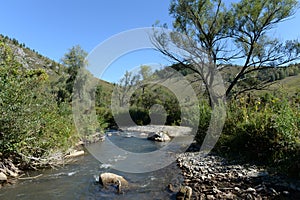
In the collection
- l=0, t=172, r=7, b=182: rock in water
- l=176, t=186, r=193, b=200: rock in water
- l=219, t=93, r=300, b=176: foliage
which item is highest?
l=219, t=93, r=300, b=176: foliage

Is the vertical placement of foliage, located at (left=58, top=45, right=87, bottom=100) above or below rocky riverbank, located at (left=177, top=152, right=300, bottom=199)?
above

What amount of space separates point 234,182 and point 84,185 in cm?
412

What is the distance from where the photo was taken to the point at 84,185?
5.92 m

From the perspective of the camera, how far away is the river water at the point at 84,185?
514 centimetres

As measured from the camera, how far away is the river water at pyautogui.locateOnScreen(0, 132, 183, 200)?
16.9 ft

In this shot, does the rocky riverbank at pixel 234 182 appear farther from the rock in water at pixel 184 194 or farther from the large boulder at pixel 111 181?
the large boulder at pixel 111 181

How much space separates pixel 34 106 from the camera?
6473 millimetres

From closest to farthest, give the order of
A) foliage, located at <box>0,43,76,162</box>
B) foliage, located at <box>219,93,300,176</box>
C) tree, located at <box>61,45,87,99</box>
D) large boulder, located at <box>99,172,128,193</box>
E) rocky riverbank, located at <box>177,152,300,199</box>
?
rocky riverbank, located at <box>177,152,300,199</box> < foliage, located at <box>219,93,300,176</box> < foliage, located at <box>0,43,76,162</box> < large boulder, located at <box>99,172,128,193</box> < tree, located at <box>61,45,87,99</box>

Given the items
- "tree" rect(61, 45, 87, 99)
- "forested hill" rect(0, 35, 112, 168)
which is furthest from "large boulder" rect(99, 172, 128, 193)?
"tree" rect(61, 45, 87, 99)

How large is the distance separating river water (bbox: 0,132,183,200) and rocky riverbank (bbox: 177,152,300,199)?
64 cm

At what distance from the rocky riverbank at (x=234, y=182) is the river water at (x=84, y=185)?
635 millimetres

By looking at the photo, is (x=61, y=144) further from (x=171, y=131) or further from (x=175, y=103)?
(x=175, y=103)

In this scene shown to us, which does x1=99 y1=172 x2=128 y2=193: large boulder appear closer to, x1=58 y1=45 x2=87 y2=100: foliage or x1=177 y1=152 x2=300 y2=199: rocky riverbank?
x1=177 y1=152 x2=300 y2=199: rocky riverbank

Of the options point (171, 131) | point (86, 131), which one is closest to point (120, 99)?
point (171, 131)
